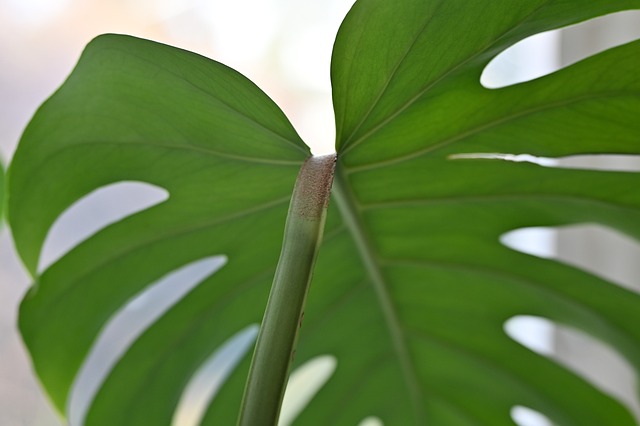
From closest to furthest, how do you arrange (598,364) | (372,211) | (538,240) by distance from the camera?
(372,211), (598,364), (538,240)

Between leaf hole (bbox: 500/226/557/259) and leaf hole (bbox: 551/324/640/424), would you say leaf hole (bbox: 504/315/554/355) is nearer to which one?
leaf hole (bbox: 551/324/640/424)

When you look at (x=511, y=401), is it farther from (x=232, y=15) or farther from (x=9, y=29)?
(x=9, y=29)

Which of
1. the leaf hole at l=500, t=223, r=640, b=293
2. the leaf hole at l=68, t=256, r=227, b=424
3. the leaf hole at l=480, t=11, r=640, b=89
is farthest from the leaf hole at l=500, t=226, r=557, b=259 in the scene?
the leaf hole at l=68, t=256, r=227, b=424

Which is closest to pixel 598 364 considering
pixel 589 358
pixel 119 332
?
pixel 589 358

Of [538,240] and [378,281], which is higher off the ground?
[538,240]

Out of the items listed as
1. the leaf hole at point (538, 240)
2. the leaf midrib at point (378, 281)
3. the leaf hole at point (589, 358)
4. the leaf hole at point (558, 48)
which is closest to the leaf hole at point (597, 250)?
the leaf hole at point (538, 240)

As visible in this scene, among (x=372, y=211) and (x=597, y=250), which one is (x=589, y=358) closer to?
(x=597, y=250)

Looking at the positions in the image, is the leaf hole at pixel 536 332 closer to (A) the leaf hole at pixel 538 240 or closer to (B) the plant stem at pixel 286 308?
(A) the leaf hole at pixel 538 240
